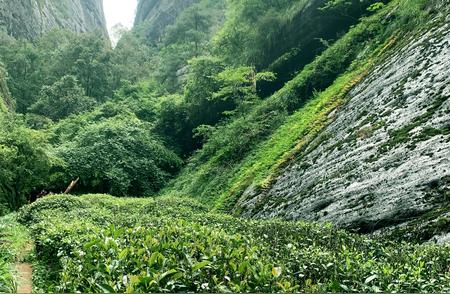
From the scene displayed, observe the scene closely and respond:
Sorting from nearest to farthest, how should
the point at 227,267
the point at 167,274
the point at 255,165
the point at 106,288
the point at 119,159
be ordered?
the point at 106,288
the point at 167,274
the point at 227,267
the point at 255,165
the point at 119,159

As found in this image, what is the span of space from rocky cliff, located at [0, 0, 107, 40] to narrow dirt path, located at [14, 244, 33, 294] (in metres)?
47.2

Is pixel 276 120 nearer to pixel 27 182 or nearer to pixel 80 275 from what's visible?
pixel 27 182

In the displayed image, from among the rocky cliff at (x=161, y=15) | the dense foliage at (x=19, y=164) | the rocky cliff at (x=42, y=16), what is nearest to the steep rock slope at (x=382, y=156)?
the dense foliage at (x=19, y=164)

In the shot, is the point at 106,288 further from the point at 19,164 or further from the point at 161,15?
the point at 161,15

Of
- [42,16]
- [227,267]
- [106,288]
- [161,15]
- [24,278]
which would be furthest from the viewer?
[161,15]

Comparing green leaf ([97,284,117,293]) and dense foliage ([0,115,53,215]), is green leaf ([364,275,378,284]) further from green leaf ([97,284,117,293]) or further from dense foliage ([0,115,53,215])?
dense foliage ([0,115,53,215])

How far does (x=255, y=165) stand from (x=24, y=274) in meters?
12.1

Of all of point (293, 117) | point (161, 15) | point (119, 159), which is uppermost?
point (161, 15)

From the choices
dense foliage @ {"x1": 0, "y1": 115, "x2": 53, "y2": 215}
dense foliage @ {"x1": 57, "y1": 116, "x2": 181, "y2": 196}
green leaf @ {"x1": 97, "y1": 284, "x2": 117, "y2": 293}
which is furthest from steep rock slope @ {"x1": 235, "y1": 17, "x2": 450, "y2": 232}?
dense foliage @ {"x1": 57, "y1": 116, "x2": 181, "y2": 196}

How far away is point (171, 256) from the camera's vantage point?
4660 millimetres

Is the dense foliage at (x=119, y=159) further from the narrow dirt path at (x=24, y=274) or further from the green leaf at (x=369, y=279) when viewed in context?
the green leaf at (x=369, y=279)

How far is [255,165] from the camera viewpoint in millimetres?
19266

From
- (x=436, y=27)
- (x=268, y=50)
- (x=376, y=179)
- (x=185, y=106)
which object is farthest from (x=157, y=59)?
(x=376, y=179)

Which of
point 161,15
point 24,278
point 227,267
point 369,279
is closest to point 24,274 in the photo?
point 24,278
